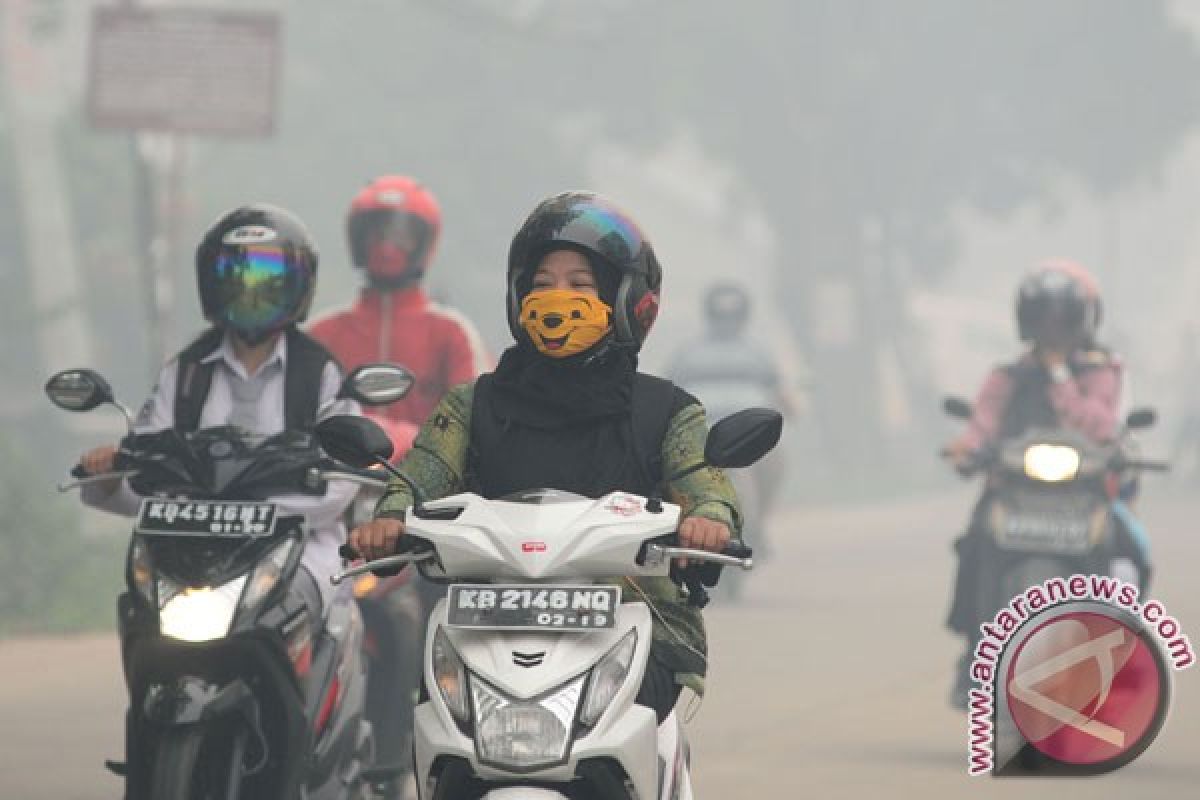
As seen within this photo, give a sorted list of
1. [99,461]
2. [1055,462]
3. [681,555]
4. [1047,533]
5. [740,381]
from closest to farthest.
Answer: [681,555]
[99,461]
[1055,462]
[1047,533]
[740,381]

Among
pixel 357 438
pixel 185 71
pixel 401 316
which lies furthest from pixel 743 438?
pixel 185 71

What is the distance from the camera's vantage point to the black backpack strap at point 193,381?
7.80 m

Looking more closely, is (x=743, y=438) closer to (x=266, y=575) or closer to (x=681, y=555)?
(x=681, y=555)

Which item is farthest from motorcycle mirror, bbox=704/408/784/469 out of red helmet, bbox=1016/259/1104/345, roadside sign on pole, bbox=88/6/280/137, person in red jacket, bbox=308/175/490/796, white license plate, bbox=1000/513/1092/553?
roadside sign on pole, bbox=88/6/280/137

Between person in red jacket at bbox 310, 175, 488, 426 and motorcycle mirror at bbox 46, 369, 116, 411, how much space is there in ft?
8.38

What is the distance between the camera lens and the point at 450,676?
523 centimetres

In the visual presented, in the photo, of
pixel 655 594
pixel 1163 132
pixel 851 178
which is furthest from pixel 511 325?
pixel 1163 132

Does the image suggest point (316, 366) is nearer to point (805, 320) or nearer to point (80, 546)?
point (80, 546)

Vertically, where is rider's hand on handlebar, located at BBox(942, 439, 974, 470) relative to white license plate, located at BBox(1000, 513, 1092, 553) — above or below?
above

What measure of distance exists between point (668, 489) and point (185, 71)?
1049cm

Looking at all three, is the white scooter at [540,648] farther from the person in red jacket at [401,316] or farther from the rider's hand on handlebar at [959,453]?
the rider's hand on handlebar at [959,453]

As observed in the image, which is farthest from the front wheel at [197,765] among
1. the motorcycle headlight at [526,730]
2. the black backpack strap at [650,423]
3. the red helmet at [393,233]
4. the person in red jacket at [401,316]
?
the red helmet at [393,233]

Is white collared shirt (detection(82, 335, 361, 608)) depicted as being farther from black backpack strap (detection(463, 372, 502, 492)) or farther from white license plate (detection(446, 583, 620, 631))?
white license plate (detection(446, 583, 620, 631))

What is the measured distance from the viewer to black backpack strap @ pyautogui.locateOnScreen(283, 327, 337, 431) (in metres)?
7.80
